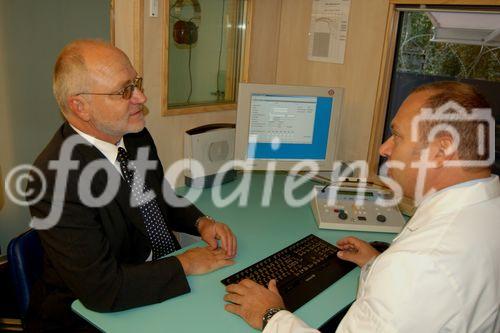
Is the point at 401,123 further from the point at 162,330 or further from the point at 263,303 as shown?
the point at 162,330

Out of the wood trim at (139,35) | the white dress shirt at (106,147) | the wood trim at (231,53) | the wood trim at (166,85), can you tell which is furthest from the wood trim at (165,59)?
the white dress shirt at (106,147)

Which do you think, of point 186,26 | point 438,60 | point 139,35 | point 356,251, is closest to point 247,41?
point 186,26

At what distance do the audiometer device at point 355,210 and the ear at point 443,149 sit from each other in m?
0.78

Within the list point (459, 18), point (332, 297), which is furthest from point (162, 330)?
point (459, 18)

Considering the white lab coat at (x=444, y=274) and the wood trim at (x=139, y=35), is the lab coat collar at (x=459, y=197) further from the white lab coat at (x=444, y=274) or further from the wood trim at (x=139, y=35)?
the wood trim at (x=139, y=35)

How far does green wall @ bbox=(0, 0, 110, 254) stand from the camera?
2.13 m

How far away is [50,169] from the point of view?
49.3 inches

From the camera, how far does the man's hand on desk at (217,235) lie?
4.84 feet

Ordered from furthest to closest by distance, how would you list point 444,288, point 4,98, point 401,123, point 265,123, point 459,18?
1. point 4,98
2. point 265,123
3. point 459,18
4. point 401,123
5. point 444,288

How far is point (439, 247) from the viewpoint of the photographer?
895mm

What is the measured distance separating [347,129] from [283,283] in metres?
1.25

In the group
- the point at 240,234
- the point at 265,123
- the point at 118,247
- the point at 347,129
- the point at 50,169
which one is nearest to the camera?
the point at 50,169

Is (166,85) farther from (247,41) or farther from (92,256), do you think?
(92,256)

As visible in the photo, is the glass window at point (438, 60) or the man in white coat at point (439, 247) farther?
the glass window at point (438, 60)
